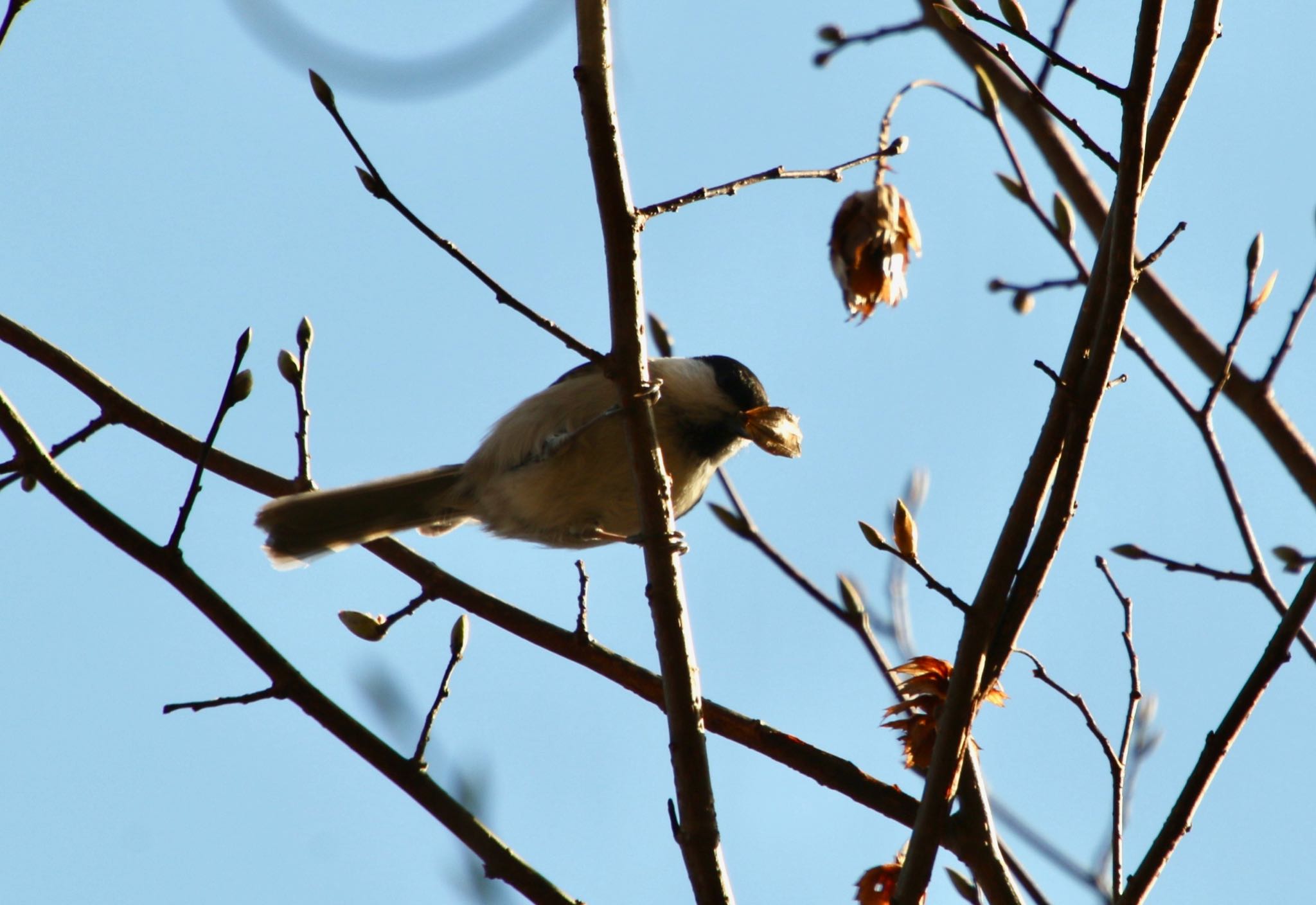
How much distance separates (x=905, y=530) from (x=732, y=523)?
0.87m

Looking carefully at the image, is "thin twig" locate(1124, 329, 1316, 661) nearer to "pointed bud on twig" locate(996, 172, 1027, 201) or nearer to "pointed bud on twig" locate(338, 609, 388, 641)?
"pointed bud on twig" locate(996, 172, 1027, 201)

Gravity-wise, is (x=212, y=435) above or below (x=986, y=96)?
below

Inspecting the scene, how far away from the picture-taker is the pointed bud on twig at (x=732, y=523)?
3.21 metres

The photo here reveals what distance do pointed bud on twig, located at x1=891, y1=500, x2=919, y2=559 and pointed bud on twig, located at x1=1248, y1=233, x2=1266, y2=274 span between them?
1221 millimetres

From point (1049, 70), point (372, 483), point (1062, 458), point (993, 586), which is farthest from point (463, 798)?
point (1049, 70)

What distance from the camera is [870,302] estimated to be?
3.32m

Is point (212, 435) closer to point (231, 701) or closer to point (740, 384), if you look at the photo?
point (231, 701)

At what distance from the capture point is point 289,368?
121 inches

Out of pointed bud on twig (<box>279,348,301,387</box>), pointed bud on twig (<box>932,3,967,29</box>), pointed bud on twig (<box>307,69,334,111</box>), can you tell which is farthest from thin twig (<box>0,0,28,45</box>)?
pointed bud on twig (<box>932,3,967,29</box>)

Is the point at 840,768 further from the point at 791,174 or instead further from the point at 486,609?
the point at 791,174

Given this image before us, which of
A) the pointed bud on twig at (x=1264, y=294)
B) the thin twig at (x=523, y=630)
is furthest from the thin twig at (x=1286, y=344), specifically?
the thin twig at (x=523, y=630)

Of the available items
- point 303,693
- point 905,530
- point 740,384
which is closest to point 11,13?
point 303,693

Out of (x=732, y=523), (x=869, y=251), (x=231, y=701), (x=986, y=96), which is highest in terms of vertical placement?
(x=986, y=96)

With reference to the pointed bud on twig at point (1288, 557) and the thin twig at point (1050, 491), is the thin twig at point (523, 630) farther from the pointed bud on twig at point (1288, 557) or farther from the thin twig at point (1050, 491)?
the pointed bud on twig at point (1288, 557)
